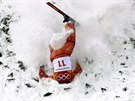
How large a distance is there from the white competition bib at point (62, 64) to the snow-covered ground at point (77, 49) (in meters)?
0.44

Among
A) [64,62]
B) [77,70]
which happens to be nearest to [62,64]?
[64,62]

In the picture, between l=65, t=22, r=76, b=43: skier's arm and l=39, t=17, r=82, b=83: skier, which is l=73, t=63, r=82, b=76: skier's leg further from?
l=65, t=22, r=76, b=43: skier's arm

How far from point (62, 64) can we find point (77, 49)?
43.3 inches

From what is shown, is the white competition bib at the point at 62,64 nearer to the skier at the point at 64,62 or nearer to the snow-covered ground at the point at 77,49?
the skier at the point at 64,62

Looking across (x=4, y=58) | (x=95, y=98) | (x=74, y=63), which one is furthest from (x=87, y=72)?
(x=4, y=58)

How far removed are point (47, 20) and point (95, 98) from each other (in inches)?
133

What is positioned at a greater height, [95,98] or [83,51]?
[83,51]

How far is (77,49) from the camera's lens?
10281 mm

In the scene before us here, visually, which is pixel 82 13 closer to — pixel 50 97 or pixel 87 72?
pixel 87 72

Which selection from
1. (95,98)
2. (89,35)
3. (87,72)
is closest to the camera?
(95,98)

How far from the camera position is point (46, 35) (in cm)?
1080

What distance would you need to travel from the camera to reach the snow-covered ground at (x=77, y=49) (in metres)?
9.40

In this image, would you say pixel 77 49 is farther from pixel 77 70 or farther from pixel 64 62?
pixel 64 62

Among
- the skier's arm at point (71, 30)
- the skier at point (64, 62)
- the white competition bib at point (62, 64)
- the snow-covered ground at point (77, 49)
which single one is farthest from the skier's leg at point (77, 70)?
the skier's arm at point (71, 30)
